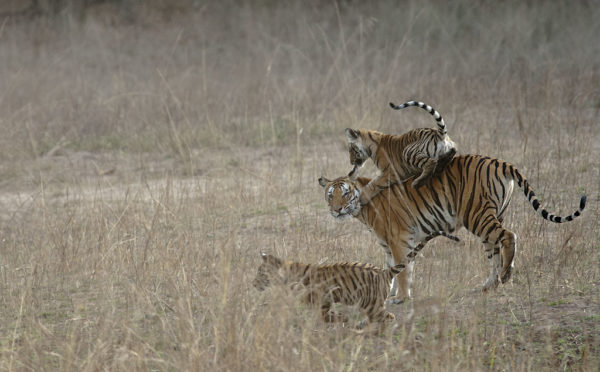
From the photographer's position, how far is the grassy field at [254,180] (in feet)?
11.9

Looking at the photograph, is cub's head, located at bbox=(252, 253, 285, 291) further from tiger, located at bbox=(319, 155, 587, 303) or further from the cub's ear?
the cub's ear

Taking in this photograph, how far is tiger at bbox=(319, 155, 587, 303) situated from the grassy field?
0.19m

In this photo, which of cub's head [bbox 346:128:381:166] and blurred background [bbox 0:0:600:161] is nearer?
cub's head [bbox 346:128:381:166]

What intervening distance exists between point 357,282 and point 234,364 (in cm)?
110

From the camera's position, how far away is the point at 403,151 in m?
5.11

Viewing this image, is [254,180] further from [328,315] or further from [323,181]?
[328,315]

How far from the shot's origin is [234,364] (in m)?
3.27

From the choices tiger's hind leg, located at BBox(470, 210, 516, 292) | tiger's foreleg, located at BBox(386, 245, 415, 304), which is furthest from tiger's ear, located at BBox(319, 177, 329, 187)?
tiger's hind leg, located at BBox(470, 210, 516, 292)

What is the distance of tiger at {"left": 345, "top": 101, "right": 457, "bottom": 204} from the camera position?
4.84m

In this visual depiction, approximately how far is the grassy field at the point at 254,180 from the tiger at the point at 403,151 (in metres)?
0.56

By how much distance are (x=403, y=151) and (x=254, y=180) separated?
298cm

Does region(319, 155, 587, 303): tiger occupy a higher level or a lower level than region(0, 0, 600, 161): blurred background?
lower

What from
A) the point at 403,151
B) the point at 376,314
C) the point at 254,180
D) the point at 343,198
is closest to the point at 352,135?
the point at 403,151

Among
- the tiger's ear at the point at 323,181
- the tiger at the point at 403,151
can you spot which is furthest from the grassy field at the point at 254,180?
the tiger at the point at 403,151
